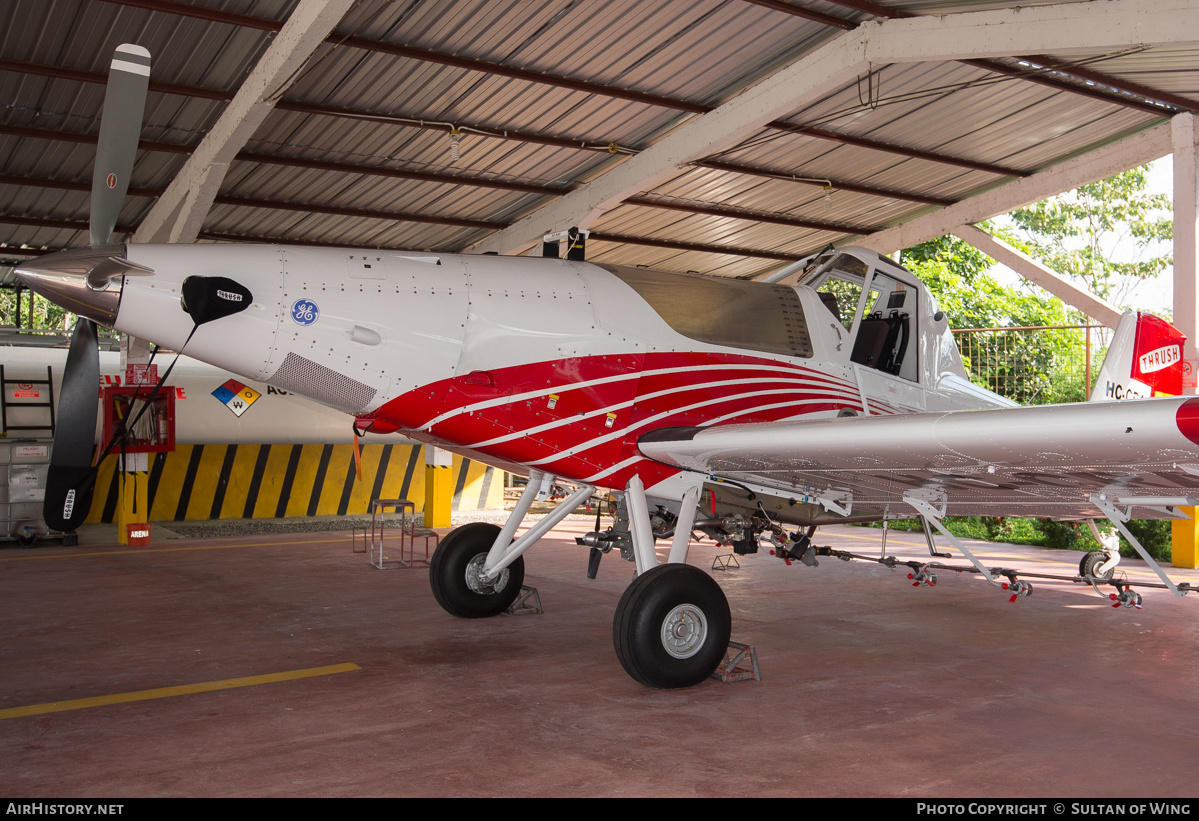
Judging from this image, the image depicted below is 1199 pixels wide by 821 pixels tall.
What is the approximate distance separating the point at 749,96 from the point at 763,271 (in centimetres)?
808

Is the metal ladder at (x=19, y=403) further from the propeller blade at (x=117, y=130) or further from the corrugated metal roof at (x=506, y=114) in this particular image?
the propeller blade at (x=117, y=130)

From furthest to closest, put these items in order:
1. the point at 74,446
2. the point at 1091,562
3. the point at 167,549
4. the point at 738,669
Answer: the point at 167,549, the point at 1091,562, the point at 738,669, the point at 74,446

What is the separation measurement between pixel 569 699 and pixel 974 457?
8.61ft

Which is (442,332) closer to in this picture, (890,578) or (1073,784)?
(1073,784)

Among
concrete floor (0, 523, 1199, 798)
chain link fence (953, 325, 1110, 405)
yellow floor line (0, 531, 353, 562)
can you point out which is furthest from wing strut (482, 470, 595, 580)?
chain link fence (953, 325, 1110, 405)

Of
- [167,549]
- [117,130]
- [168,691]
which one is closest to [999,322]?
[167,549]

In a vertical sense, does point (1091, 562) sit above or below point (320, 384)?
below

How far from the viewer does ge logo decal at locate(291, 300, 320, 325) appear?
194 inches

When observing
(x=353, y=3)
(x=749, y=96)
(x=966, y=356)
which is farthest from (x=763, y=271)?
(x=353, y=3)

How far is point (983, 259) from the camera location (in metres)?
25.7

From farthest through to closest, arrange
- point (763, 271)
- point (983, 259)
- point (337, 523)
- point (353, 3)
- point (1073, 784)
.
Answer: point (983, 259), point (763, 271), point (337, 523), point (353, 3), point (1073, 784)

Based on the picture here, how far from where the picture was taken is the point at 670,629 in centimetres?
538

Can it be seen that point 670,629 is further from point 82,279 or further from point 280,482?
point 280,482

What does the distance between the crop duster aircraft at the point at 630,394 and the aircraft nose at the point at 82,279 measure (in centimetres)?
1
